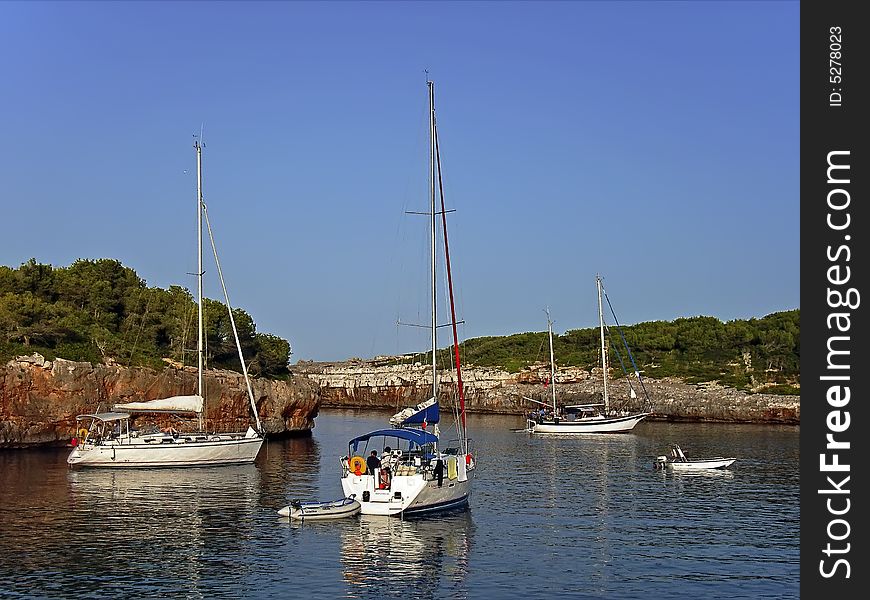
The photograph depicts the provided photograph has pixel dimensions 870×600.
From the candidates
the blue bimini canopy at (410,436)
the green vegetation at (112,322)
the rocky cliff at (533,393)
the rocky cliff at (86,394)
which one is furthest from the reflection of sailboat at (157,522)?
the rocky cliff at (533,393)

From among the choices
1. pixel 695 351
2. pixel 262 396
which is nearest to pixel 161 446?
pixel 262 396

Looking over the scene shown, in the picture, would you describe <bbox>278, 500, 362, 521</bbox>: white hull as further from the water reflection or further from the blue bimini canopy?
the water reflection

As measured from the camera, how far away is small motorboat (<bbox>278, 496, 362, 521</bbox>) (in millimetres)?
35969

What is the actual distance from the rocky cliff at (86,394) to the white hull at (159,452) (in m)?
12.0

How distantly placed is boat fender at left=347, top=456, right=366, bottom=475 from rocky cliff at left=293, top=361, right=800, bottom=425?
39809mm

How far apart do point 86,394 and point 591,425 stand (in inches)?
1669

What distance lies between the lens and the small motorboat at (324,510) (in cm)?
3597

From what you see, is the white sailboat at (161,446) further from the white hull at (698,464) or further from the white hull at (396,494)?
the white hull at (698,464)

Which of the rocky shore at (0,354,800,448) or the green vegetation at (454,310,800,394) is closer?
the rocky shore at (0,354,800,448)

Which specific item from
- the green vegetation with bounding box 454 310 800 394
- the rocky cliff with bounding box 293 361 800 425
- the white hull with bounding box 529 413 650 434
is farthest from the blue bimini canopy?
the green vegetation with bounding box 454 310 800 394

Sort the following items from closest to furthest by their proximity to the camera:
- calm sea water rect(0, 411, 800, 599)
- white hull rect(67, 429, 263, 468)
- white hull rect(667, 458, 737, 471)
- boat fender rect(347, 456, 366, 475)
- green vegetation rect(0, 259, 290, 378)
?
calm sea water rect(0, 411, 800, 599) → boat fender rect(347, 456, 366, 475) → white hull rect(67, 429, 263, 468) → white hull rect(667, 458, 737, 471) → green vegetation rect(0, 259, 290, 378)

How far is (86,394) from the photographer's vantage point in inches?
2559

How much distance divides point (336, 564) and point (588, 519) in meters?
12.9

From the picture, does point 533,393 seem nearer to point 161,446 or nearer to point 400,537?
point 161,446
